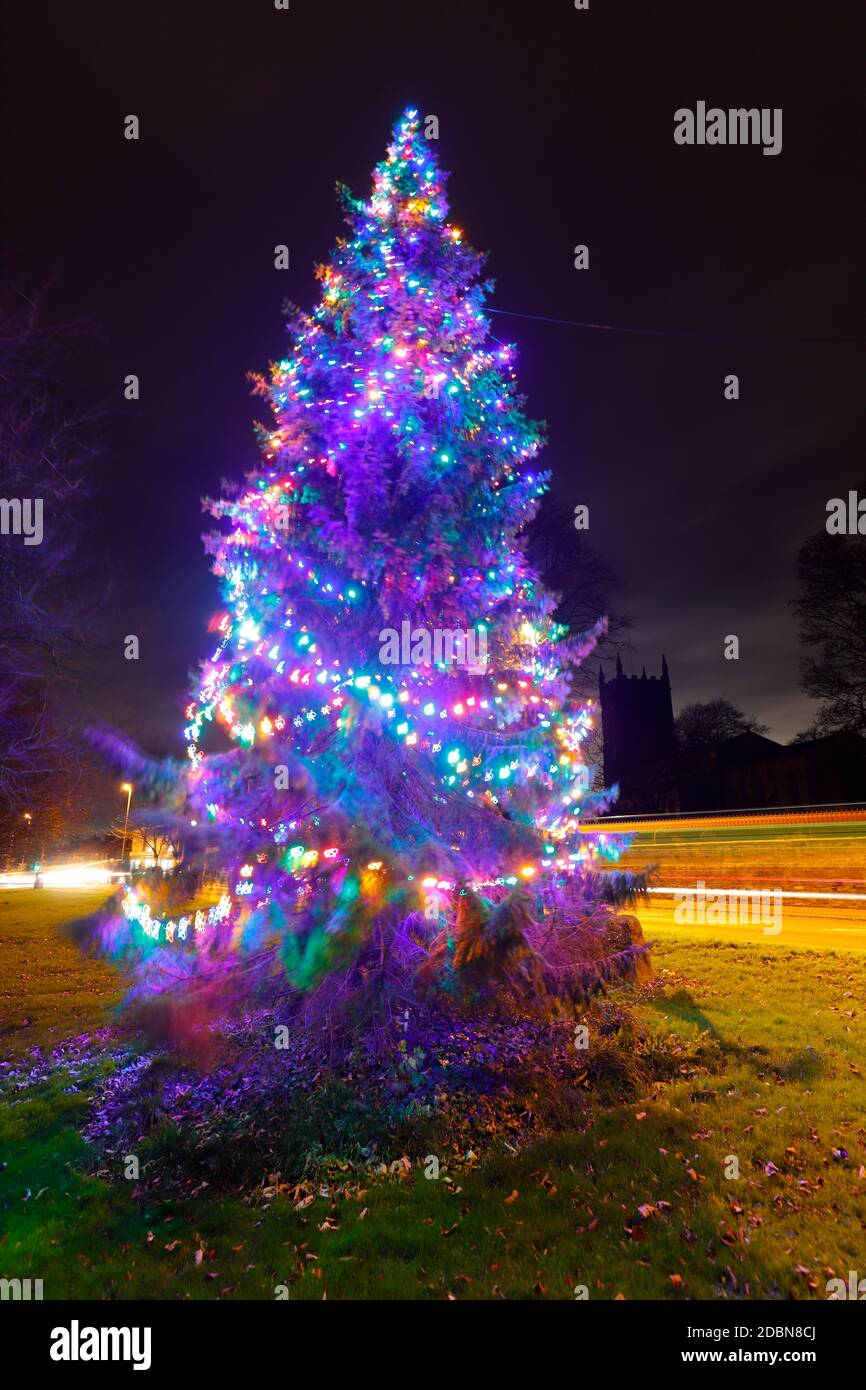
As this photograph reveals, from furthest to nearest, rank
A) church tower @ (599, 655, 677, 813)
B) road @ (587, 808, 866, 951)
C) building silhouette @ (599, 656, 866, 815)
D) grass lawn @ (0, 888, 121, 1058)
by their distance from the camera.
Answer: church tower @ (599, 655, 677, 813) < building silhouette @ (599, 656, 866, 815) < road @ (587, 808, 866, 951) < grass lawn @ (0, 888, 121, 1058)

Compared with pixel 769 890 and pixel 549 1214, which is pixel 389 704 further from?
pixel 769 890

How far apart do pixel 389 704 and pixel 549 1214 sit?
169 inches

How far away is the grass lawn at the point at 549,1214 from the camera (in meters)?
3.74

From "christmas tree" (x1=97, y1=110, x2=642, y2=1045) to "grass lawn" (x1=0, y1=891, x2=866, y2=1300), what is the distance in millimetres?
1423

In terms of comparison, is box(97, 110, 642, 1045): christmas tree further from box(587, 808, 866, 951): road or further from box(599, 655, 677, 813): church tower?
box(599, 655, 677, 813): church tower

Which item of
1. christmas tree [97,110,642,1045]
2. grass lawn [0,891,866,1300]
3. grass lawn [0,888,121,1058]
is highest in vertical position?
christmas tree [97,110,642,1045]

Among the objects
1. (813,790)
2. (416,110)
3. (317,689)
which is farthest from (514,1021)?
(813,790)

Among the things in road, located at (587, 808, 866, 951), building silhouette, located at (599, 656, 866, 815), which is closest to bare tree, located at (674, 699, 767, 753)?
building silhouette, located at (599, 656, 866, 815)

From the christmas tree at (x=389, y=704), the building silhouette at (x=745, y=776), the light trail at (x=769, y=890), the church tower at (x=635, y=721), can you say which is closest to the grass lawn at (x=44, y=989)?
the christmas tree at (x=389, y=704)

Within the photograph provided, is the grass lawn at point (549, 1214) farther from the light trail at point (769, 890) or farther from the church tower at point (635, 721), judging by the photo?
the church tower at point (635, 721)

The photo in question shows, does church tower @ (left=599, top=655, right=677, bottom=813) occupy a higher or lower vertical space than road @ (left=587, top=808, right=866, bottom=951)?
higher

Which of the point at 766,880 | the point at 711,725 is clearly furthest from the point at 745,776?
the point at 766,880

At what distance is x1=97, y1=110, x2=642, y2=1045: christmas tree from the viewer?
20.9ft

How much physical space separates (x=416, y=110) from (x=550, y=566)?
14879 millimetres
